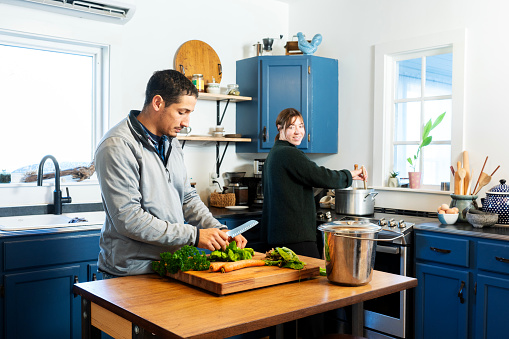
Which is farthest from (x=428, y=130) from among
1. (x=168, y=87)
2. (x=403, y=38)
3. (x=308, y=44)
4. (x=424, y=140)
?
(x=168, y=87)

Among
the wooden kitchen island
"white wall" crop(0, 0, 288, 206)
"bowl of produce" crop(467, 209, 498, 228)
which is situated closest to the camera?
the wooden kitchen island

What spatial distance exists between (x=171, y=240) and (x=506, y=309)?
2.09 m

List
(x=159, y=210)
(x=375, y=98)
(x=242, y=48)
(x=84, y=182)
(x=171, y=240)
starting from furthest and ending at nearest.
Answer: (x=242, y=48) < (x=375, y=98) < (x=84, y=182) < (x=159, y=210) < (x=171, y=240)

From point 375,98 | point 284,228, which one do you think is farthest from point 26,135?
point 375,98

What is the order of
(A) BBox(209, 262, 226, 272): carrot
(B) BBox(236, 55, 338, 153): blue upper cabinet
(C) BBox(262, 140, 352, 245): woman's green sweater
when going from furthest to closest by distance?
(B) BBox(236, 55, 338, 153): blue upper cabinet, (C) BBox(262, 140, 352, 245): woman's green sweater, (A) BBox(209, 262, 226, 272): carrot

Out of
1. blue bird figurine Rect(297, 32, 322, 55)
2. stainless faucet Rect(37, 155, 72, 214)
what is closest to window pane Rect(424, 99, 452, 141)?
blue bird figurine Rect(297, 32, 322, 55)

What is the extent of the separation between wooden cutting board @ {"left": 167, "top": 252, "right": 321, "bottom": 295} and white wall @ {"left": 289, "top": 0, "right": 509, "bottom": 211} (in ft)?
7.19

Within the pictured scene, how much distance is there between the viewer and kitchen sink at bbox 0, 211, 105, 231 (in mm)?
3373

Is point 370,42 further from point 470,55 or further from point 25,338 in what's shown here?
point 25,338

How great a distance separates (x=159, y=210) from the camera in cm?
215

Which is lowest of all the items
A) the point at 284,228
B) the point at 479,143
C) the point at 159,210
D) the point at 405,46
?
the point at 284,228

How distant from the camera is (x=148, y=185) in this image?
6.93ft

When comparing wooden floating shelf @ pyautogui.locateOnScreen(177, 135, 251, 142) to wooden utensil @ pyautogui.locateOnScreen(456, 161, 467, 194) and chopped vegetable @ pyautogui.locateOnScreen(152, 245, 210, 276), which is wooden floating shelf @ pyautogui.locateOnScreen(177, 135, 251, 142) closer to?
wooden utensil @ pyautogui.locateOnScreen(456, 161, 467, 194)

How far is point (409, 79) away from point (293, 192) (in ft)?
5.54
